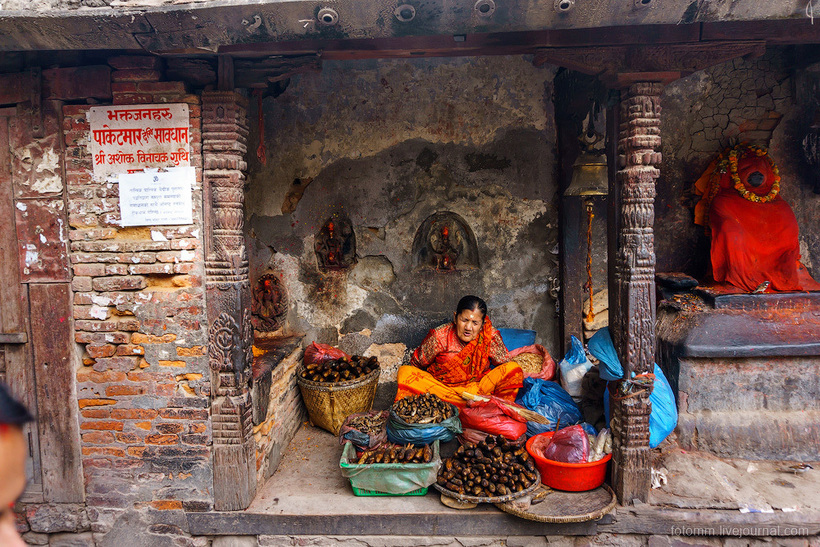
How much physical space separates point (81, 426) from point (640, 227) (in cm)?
422

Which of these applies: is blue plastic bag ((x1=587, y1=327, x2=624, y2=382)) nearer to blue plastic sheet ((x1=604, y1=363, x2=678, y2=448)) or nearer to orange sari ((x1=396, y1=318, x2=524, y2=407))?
blue plastic sheet ((x1=604, y1=363, x2=678, y2=448))

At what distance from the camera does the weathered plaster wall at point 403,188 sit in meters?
5.09

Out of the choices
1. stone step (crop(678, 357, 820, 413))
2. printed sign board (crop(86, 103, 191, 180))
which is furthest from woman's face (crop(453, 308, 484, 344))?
printed sign board (crop(86, 103, 191, 180))

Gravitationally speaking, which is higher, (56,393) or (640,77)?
(640,77)

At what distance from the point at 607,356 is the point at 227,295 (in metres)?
2.79

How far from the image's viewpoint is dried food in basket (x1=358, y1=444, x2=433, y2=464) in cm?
362

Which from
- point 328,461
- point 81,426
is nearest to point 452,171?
point 328,461

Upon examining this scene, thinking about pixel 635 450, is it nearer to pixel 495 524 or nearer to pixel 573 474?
pixel 573 474

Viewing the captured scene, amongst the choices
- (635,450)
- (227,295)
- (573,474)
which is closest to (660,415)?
(635,450)

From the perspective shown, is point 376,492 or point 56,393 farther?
point 376,492

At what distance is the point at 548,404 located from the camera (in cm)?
436

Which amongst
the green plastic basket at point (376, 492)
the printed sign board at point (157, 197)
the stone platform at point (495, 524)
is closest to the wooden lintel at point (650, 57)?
the printed sign board at point (157, 197)

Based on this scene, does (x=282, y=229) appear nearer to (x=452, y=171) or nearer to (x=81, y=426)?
(x=452, y=171)

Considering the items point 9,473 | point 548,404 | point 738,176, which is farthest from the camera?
point 738,176
